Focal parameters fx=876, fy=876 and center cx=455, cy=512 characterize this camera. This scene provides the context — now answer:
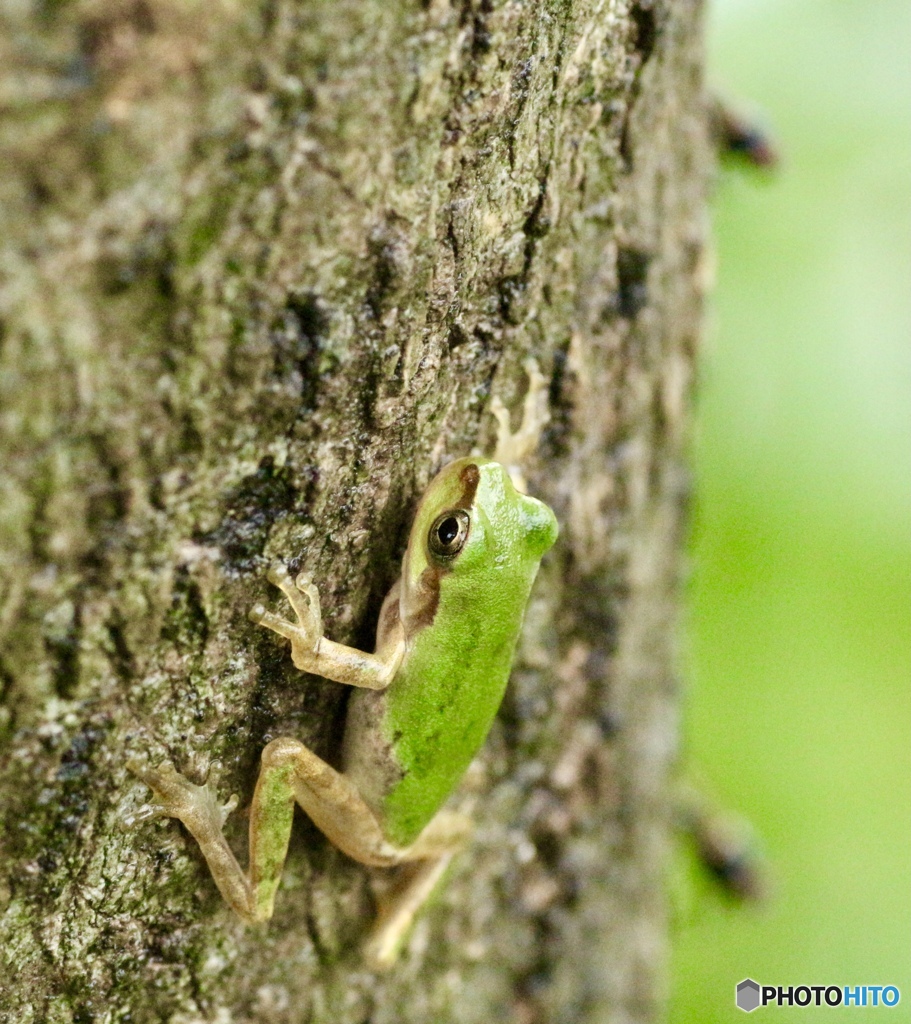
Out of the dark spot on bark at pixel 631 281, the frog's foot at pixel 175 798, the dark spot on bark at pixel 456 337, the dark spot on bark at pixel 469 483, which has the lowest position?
the frog's foot at pixel 175 798

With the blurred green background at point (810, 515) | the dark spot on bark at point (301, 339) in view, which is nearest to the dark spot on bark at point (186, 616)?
the dark spot on bark at point (301, 339)

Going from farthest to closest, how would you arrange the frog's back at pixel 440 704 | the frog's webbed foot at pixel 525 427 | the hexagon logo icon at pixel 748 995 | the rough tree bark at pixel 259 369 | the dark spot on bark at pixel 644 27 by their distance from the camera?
the hexagon logo icon at pixel 748 995, the frog's webbed foot at pixel 525 427, the frog's back at pixel 440 704, the dark spot on bark at pixel 644 27, the rough tree bark at pixel 259 369

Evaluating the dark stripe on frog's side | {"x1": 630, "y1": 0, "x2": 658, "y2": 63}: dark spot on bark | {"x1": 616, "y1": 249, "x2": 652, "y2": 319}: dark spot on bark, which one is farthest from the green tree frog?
{"x1": 630, "y1": 0, "x2": 658, "y2": 63}: dark spot on bark

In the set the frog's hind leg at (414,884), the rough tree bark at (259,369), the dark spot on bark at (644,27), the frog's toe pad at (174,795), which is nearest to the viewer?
the rough tree bark at (259,369)

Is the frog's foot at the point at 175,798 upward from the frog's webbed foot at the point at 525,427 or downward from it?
downward

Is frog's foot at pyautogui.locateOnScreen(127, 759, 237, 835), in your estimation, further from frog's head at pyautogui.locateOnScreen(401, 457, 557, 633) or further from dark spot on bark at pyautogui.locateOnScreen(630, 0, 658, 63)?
dark spot on bark at pyautogui.locateOnScreen(630, 0, 658, 63)

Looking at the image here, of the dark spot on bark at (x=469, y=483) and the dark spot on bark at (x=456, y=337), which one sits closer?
the dark spot on bark at (x=456, y=337)

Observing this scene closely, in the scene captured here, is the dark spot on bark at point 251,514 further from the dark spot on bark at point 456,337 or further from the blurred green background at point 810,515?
the blurred green background at point 810,515

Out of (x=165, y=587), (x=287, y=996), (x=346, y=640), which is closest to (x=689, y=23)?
(x=346, y=640)
